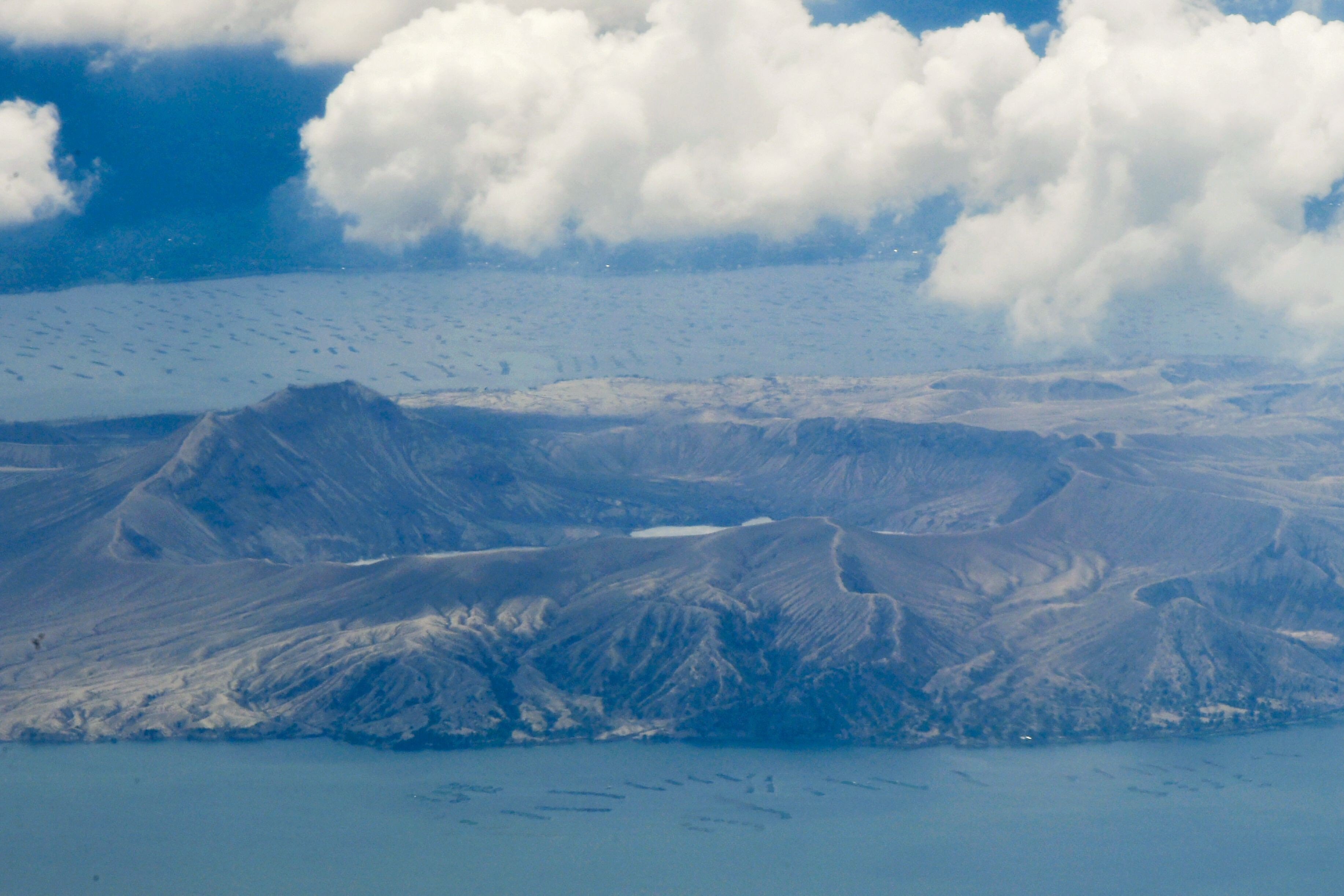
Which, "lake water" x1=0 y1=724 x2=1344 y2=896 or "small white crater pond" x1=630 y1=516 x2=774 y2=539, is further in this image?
"small white crater pond" x1=630 y1=516 x2=774 y2=539

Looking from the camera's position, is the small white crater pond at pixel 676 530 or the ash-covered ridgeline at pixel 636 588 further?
the small white crater pond at pixel 676 530

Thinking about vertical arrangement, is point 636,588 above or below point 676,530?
below

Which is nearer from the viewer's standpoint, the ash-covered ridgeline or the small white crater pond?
the ash-covered ridgeline

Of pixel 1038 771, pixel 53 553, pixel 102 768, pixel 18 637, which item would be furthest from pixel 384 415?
→ pixel 1038 771

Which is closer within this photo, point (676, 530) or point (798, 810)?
point (798, 810)

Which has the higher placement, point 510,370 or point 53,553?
point 510,370

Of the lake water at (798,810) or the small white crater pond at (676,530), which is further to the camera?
the small white crater pond at (676,530)

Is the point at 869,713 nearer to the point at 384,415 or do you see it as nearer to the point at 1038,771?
the point at 1038,771

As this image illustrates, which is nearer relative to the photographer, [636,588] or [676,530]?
[636,588]
